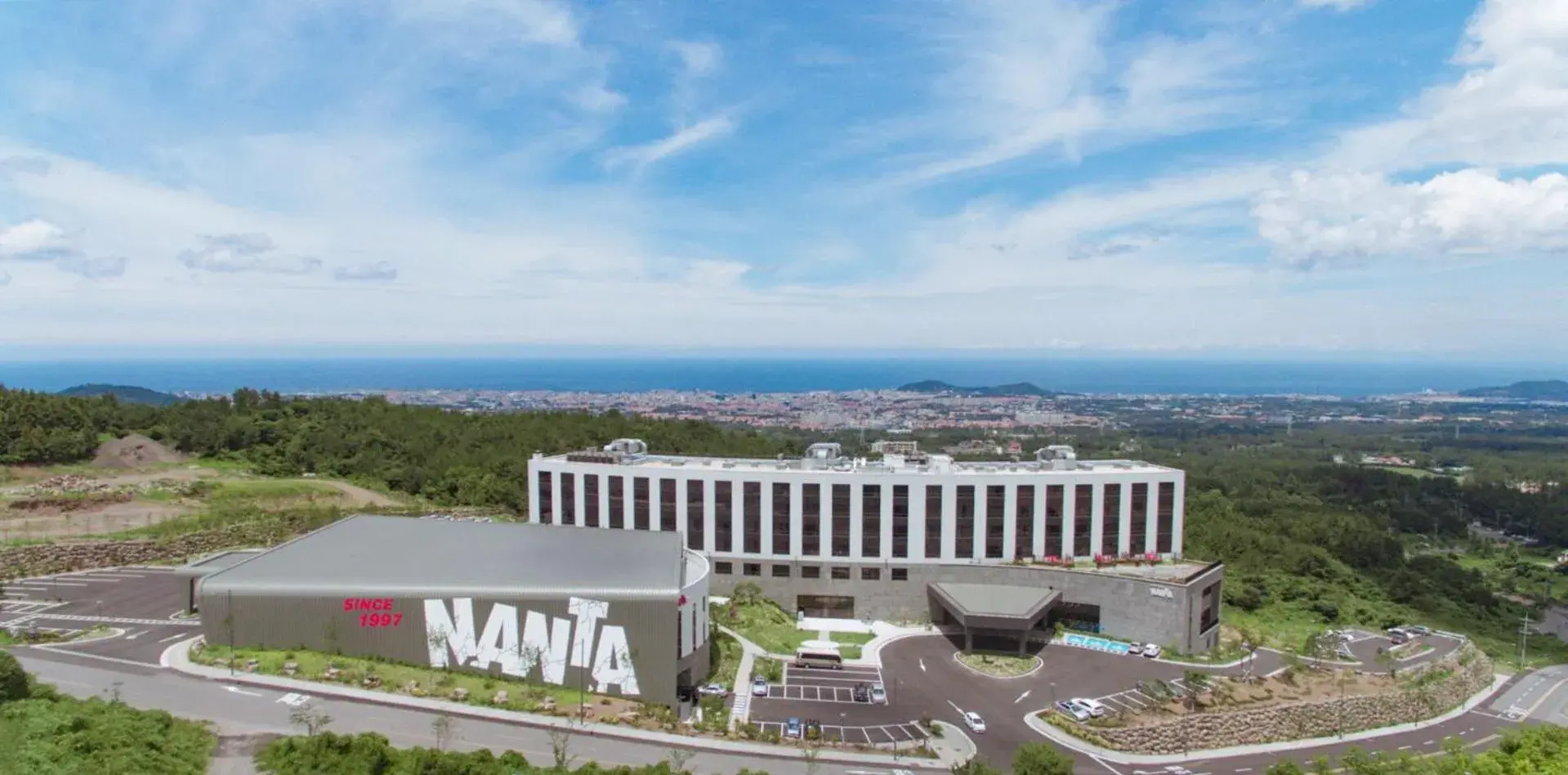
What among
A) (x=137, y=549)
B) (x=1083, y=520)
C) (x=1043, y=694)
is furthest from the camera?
(x=1083, y=520)

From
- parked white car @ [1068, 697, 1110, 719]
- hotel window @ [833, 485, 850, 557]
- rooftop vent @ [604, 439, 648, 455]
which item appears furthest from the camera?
rooftop vent @ [604, 439, 648, 455]

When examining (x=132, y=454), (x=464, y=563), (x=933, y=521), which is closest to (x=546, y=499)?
(x=464, y=563)

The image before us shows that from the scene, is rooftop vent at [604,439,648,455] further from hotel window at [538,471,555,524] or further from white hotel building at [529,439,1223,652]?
white hotel building at [529,439,1223,652]

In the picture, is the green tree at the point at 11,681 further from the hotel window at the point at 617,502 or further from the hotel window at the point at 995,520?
the hotel window at the point at 995,520

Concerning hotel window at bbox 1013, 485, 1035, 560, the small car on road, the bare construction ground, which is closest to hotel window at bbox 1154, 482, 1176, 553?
hotel window at bbox 1013, 485, 1035, 560

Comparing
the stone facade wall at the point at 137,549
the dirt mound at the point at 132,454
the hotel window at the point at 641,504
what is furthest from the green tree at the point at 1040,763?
the dirt mound at the point at 132,454

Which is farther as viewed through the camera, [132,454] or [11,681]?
[132,454]

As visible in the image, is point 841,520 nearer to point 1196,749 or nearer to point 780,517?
point 780,517
